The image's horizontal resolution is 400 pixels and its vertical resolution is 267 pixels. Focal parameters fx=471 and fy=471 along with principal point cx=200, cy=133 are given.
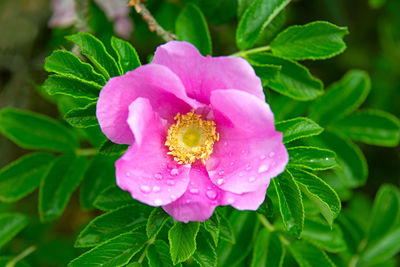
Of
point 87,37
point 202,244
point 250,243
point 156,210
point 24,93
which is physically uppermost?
point 87,37

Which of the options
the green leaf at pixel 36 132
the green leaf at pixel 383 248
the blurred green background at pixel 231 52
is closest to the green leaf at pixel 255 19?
the green leaf at pixel 36 132

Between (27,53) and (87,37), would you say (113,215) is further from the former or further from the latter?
(27,53)

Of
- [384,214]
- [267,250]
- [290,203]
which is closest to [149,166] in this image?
[290,203]

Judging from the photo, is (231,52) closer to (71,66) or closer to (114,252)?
(71,66)

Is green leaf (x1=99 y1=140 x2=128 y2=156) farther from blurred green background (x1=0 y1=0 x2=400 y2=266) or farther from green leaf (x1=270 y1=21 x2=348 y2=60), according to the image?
blurred green background (x1=0 y1=0 x2=400 y2=266)

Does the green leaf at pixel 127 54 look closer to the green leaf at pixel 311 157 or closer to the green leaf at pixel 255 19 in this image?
the green leaf at pixel 255 19

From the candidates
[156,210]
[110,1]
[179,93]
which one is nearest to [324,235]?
[156,210]

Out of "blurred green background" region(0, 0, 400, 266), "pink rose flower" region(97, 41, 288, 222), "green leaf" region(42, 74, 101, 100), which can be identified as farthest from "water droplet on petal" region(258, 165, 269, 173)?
"blurred green background" region(0, 0, 400, 266)
